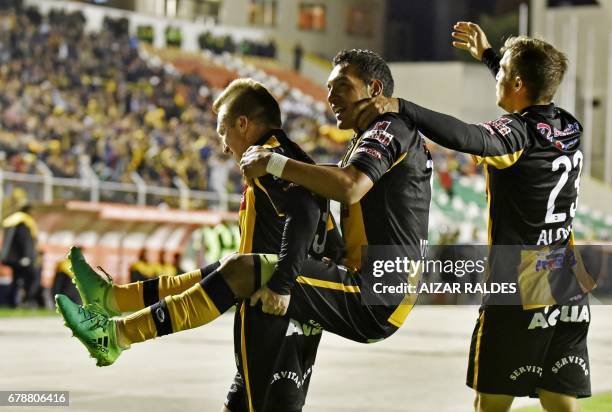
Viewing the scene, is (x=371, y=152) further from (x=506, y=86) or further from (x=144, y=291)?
(x=144, y=291)

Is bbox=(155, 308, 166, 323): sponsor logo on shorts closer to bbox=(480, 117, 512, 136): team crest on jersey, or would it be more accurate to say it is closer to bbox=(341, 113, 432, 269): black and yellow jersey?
bbox=(341, 113, 432, 269): black and yellow jersey

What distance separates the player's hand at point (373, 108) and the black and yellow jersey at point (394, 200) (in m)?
0.04

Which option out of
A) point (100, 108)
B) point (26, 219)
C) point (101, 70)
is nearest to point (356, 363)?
point (26, 219)

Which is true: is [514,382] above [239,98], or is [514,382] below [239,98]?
below

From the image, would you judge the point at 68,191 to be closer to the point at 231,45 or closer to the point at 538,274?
the point at 538,274

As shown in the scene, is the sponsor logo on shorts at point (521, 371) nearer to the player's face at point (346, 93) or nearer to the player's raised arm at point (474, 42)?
the player's face at point (346, 93)

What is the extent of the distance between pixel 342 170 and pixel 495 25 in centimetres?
5377

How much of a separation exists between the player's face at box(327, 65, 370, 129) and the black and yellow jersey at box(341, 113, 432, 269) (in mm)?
95

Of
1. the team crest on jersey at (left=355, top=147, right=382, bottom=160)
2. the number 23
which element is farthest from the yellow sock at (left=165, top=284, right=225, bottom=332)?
the number 23

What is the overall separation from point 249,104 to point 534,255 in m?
1.46

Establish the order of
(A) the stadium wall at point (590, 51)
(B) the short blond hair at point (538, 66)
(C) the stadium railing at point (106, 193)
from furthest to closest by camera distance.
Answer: (A) the stadium wall at point (590, 51), (C) the stadium railing at point (106, 193), (B) the short blond hair at point (538, 66)

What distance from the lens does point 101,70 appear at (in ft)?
119

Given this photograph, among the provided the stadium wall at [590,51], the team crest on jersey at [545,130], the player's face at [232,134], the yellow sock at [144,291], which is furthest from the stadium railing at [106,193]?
the stadium wall at [590,51]

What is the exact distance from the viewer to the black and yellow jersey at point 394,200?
5121 millimetres
